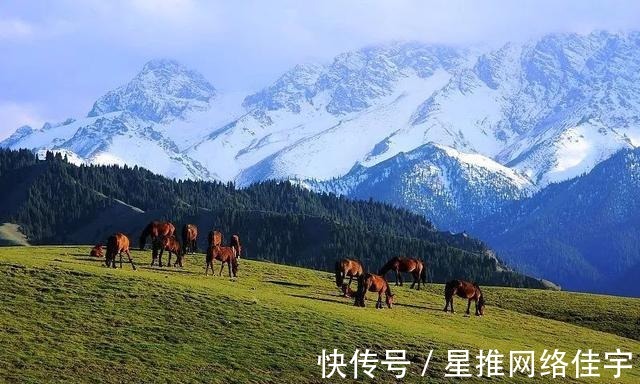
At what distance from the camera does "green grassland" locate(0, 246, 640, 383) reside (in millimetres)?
39562

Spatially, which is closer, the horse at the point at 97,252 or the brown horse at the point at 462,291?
the brown horse at the point at 462,291

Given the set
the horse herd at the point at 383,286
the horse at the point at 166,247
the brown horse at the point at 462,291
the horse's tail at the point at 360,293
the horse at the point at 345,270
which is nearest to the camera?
the horse's tail at the point at 360,293

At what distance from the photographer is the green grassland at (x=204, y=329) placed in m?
39.6

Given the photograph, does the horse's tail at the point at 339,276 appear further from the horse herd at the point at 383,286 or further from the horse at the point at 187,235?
the horse at the point at 187,235

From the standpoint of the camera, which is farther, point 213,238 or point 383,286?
point 213,238

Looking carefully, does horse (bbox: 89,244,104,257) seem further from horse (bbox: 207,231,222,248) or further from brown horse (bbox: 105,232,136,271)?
brown horse (bbox: 105,232,136,271)

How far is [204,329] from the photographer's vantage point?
149 ft

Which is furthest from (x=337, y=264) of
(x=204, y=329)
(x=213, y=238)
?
(x=204, y=329)

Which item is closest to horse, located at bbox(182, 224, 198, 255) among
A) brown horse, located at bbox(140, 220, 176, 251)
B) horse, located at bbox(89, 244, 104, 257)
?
brown horse, located at bbox(140, 220, 176, 251)

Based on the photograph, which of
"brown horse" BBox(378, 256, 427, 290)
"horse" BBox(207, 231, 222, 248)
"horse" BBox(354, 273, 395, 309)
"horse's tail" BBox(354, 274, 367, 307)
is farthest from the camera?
"horse" BBox(207, 231, 222, 248)

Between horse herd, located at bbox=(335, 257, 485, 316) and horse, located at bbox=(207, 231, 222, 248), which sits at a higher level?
horse, located at bbox=(207, 231, 222, 248)

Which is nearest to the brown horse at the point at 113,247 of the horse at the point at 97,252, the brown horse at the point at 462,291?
the horse at the point at 97,252

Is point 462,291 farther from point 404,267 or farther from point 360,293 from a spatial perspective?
point 404,267

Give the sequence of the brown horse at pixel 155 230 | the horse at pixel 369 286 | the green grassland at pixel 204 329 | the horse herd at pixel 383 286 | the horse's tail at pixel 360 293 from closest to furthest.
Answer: the green grassland at pixel 204 329, the horse at pixel 369 286, the horse's tail at pixel 360 293, the horse herd at pixel 383 286, the brown horse at pixel 155 230
